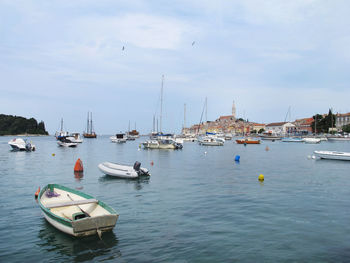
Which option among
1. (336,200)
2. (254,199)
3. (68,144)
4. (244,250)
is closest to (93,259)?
(244,250)

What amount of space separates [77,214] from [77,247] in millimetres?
1614

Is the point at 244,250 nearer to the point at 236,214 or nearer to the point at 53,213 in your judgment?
the point at 236,214

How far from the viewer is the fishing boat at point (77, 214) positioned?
1164 centimetres

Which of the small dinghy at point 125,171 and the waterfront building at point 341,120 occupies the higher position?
the waterfront building at point 341,120

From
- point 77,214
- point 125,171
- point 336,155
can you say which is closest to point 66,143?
point 125,171

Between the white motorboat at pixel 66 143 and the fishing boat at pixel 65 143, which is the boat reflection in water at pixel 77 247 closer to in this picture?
the white motorboat at pixel 66 143

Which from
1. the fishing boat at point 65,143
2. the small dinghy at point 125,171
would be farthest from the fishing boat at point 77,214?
the fishing boat at point 65,143

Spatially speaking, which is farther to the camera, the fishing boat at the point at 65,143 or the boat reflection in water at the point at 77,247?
the fishing boat at the point at 65,143

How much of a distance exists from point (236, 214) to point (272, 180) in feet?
42.5

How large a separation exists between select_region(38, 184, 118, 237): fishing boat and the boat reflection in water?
0.32 m

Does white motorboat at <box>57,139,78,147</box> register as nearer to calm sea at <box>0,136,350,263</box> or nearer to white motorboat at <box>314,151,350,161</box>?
calm sea at <box>0,136,350,263</box>

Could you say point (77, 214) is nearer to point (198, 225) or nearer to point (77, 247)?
point (77, 247)

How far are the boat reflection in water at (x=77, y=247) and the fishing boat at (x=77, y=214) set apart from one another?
0.32m

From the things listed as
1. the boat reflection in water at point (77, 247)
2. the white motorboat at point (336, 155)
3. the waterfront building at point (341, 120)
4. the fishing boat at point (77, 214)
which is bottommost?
the boat reflection in water at point (77, 247)
